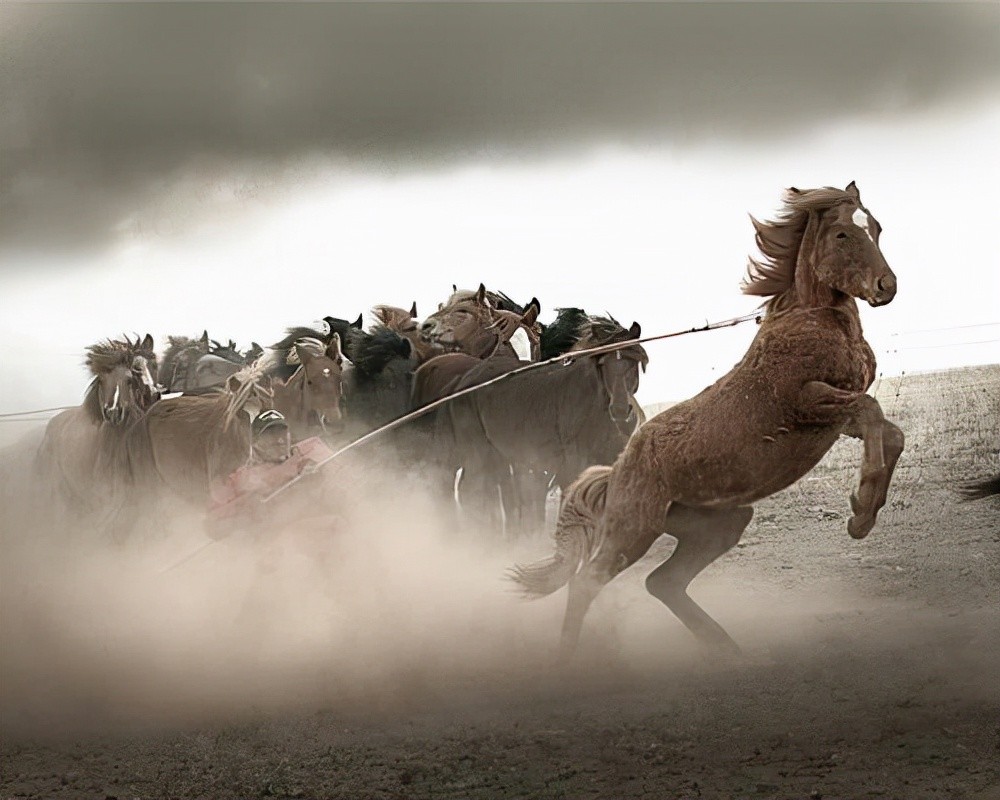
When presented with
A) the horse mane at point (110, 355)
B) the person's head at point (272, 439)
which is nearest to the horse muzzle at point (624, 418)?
the person's head at point (272, 439)

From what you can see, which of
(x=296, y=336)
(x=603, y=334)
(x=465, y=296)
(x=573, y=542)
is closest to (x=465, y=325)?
(x=465, y=296)

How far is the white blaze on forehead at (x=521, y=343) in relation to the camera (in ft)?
24.3

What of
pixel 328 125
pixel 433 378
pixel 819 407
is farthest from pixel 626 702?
pixel 328 125

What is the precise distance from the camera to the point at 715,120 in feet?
22.0

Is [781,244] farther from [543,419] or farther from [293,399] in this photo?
[293,399]

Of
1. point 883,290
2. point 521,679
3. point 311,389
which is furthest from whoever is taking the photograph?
point 311,389

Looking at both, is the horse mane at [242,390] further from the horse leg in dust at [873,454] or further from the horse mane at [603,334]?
the horse leg in dust at [873,454]

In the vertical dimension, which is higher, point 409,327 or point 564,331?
point 409,327

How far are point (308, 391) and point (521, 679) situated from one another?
1725 millimetres

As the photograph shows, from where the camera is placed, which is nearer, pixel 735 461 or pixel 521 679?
pixel 735 461

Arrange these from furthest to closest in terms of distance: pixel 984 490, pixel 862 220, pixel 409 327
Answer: pixel 409 327 → pixel 984 490 → pixel 862 220

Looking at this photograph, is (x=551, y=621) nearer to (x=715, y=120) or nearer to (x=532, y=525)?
(x=532, y=525)

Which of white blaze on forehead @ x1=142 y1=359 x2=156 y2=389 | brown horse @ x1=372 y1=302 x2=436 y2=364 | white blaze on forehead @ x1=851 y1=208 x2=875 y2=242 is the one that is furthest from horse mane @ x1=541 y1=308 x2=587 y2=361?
white blaze on forehead @ x1=851 y1=208 x2=875 y2=242

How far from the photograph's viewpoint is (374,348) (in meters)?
7.20
